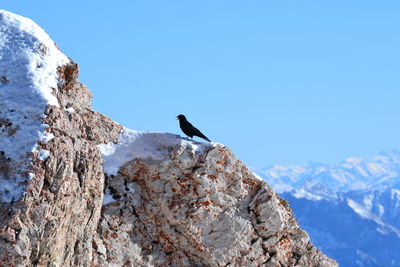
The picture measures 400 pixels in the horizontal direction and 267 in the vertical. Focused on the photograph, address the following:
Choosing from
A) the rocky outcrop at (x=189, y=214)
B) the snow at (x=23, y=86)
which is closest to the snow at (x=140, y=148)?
the rocky outcrop at (x=189, y=214)

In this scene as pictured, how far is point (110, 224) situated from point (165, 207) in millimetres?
2302

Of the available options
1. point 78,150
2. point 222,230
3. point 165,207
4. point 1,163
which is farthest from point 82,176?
point 222,230

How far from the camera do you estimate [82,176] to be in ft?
80.6

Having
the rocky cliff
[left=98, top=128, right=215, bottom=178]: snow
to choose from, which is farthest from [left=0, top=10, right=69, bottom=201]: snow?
[left=98, top=128, right=215, bottom=178]: snow

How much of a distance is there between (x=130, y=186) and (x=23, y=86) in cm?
600

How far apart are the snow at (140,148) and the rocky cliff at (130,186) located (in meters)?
0.04

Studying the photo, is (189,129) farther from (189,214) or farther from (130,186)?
(189,214)

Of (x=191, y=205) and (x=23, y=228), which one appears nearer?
(x=23, y=228)

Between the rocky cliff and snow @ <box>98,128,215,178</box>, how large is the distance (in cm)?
4

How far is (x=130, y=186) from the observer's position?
28547mm

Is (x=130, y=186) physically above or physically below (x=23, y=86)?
below

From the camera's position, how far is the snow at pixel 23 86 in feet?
77.5

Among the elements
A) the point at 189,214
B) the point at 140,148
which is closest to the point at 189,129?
the point at 140,148

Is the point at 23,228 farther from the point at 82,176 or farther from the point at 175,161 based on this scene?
the point at 175,161
